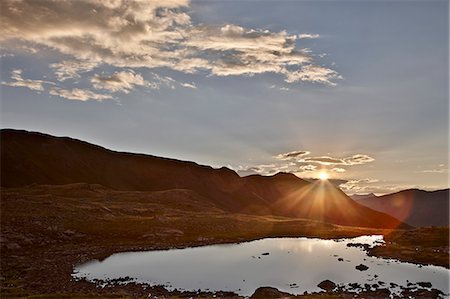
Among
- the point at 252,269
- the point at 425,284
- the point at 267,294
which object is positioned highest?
the point at 425,284

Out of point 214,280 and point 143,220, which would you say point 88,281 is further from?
point 143,220

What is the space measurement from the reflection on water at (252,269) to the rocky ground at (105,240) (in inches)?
173

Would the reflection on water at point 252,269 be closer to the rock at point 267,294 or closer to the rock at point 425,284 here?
the rock at point 425,284

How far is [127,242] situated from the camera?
98.1m

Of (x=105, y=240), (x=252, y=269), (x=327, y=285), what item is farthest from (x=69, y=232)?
(x=327, y=285)

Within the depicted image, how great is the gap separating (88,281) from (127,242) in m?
41.4

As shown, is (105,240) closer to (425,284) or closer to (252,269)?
(252,269)

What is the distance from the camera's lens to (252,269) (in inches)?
2699

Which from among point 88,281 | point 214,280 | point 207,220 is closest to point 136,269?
point 88,281

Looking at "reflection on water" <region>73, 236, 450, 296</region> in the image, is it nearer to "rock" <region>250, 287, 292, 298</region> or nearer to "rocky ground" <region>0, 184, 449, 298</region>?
"rock" <region>250, 287, 292, 298</region>

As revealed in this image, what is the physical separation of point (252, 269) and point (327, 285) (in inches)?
670

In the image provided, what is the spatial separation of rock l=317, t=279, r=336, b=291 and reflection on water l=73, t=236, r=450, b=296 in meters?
1.30

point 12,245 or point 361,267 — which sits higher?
point 361,267

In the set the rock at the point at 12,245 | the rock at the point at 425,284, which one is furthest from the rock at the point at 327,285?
the rock at the point at 12,245
